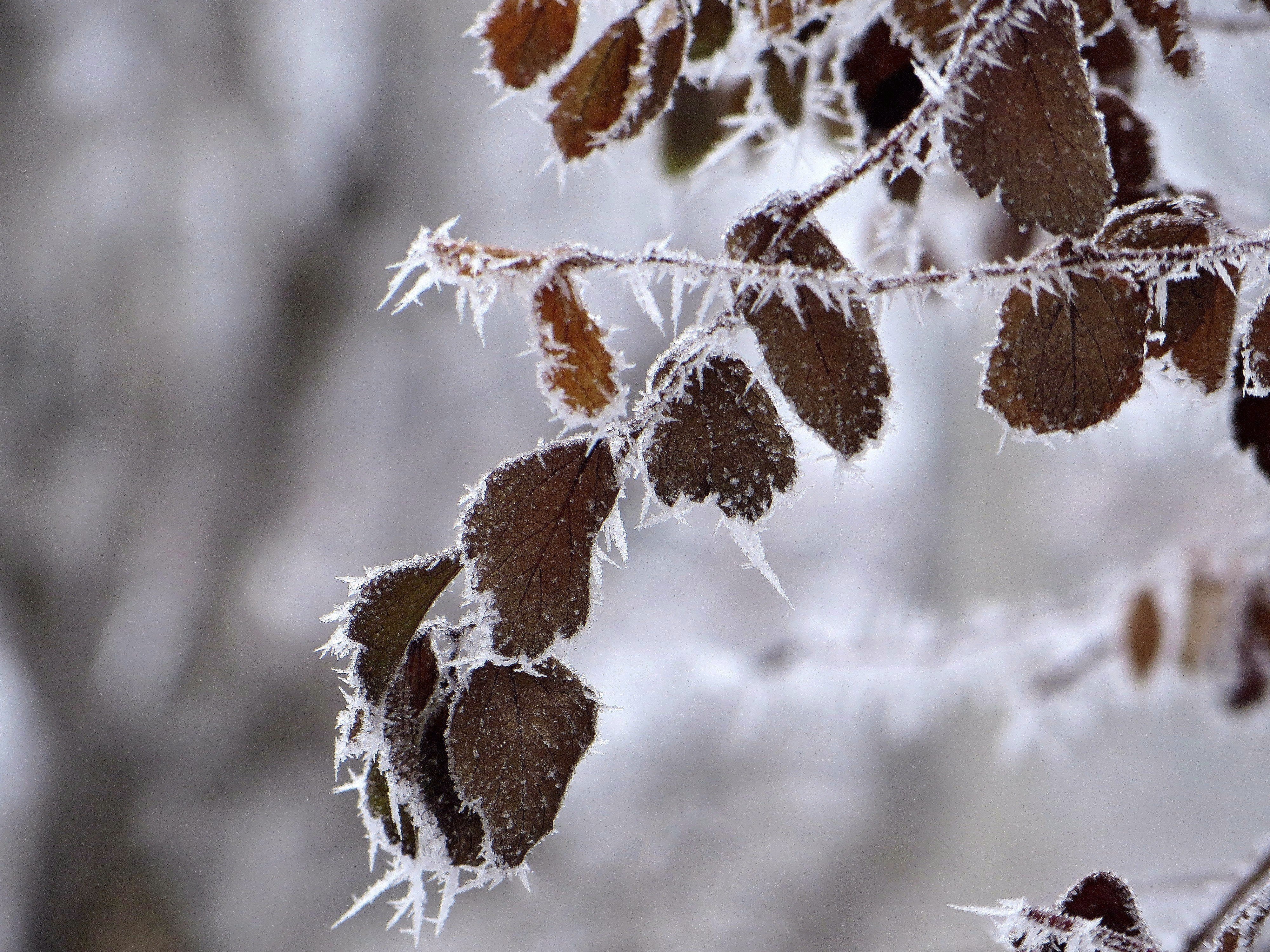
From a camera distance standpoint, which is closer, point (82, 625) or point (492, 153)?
point (82, 625)

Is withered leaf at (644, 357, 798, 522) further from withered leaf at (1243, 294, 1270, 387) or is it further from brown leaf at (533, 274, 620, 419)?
withered leaf at (1243, 294, 1270, 387)

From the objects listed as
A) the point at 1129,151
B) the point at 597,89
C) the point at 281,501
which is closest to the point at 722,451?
the point at 597,89

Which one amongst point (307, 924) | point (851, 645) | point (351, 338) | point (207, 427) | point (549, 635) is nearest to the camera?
point (549, 635)

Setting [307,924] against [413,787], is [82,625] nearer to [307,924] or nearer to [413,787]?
[307,924]

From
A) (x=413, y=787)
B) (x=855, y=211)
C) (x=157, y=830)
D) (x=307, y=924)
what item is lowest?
(x=413, y=787)

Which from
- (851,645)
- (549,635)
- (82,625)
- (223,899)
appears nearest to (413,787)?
(549,635)

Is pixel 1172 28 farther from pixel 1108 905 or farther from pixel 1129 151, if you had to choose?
pixel 1108 905
